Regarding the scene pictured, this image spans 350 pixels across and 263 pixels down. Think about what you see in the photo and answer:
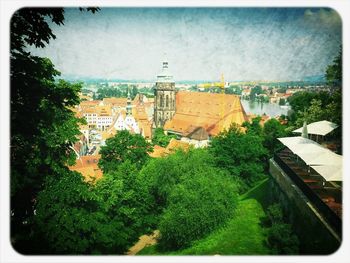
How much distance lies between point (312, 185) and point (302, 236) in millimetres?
943

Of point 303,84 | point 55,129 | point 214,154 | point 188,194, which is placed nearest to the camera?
point 55,129

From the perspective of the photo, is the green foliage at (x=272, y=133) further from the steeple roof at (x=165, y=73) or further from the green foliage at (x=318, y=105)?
the steeple roof at (x=165, y=73)

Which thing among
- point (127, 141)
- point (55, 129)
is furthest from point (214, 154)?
point (55, 129)

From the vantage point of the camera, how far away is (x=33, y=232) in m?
4.97

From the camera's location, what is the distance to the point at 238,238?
6.06m

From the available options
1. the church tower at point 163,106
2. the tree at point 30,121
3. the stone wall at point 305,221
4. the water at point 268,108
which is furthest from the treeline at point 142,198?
the church tower at point 163,106

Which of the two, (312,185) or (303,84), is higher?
(303,84)

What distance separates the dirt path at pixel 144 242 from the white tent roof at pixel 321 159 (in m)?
3.86

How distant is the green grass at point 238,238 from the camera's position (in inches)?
215

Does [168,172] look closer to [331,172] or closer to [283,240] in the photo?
[283,240]

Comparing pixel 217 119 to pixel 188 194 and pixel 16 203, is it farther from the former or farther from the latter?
pixel 16 203

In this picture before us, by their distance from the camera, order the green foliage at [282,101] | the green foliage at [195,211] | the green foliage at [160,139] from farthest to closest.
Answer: the green foliage at [160,139], the green foliage at [282,101], the green foliage at [195,211]

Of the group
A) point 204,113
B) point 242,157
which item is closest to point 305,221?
point 242,157

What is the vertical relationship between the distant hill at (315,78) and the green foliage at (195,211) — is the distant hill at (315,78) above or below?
above
